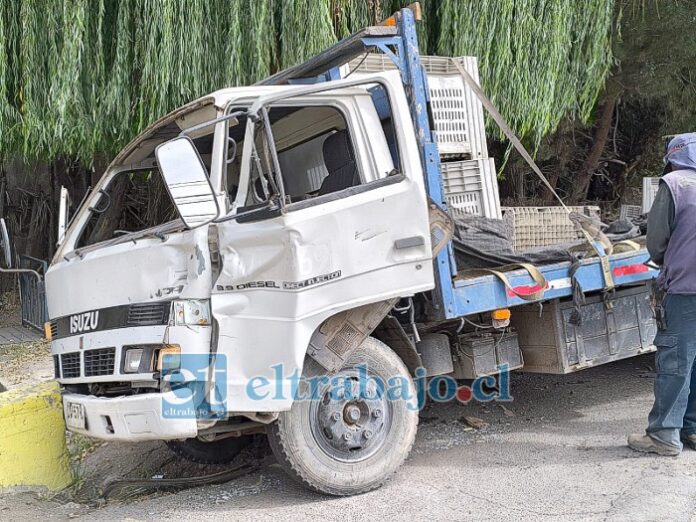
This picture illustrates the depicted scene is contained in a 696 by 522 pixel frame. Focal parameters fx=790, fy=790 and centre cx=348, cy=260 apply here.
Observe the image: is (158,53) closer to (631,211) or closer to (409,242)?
(409,242)

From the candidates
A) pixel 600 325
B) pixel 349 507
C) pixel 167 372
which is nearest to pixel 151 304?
pixel 167 372

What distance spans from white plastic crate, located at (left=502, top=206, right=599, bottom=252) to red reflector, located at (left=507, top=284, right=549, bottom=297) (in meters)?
0.81

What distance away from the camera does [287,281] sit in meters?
4.24

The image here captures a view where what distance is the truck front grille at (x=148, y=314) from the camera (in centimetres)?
422

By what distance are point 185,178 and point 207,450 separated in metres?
2.44

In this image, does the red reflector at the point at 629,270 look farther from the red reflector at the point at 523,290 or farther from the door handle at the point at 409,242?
the door handle at the point at 409,242

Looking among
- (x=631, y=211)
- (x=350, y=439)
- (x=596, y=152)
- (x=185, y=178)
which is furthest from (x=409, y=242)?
(x=596, y=152)

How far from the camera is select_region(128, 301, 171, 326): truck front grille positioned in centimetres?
422

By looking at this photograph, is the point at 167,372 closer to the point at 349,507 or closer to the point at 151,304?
the point at 151,304

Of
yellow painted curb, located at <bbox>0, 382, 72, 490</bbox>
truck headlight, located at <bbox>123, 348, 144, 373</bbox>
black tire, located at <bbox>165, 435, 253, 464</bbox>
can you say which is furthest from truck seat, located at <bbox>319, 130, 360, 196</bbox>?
yellow painted curb, located at <bbox>0, 382, 72, 490</bbox>

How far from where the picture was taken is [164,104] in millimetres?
7695

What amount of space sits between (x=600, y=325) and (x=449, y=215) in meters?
1.73

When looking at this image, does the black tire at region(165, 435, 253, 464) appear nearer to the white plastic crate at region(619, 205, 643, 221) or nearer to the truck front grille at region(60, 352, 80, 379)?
the truck front grille at region(60, 352, 80, 379)

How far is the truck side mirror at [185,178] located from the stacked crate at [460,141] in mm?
1969
